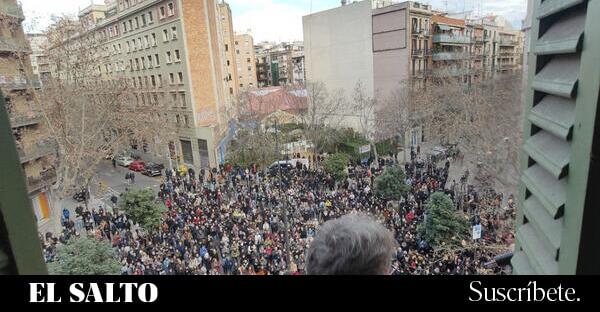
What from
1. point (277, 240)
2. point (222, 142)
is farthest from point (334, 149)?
point (277, 240)

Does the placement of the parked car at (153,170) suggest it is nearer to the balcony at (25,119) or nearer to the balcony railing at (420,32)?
the balcony at (25,119)

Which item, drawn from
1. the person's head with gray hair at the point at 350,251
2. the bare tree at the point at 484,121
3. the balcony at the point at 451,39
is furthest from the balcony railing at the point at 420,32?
the person's head with gray hair at the point at 350,251

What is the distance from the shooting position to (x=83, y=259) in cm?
687

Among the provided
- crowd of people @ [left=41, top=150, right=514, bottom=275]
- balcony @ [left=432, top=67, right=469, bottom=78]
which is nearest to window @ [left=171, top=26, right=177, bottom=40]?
crowd of people @ [left=41, top=150, right=514, bottom=275]

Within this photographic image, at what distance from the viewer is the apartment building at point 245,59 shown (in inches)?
1988

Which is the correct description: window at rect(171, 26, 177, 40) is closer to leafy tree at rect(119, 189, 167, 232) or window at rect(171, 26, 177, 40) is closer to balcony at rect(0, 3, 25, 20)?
balcony at rect(0, 3, 25, 20)

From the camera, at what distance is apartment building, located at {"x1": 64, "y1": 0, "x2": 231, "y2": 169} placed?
979 inches

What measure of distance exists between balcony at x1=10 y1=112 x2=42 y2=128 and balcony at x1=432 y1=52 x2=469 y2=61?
983 inches

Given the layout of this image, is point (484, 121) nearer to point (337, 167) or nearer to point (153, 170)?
point (337, 167)

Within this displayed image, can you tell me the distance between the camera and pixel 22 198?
1.00 metres

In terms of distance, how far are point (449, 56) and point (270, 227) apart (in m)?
23.3

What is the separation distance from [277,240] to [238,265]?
1587 millimetres
